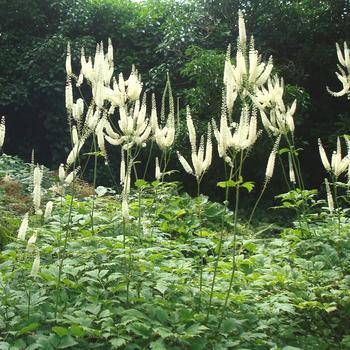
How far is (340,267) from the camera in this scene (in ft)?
14.0

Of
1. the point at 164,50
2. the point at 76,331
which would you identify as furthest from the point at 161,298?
the point at 164,50

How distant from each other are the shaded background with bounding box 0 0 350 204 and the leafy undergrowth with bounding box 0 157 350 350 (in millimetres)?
5789

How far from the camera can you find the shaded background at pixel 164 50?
1088 cm

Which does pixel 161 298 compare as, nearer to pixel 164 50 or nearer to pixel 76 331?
pixel 76 331

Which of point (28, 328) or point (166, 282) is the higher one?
point (166, 282)

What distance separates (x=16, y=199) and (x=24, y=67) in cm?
553

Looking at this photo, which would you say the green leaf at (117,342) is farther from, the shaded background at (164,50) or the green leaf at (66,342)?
the shaded background at (164,50)

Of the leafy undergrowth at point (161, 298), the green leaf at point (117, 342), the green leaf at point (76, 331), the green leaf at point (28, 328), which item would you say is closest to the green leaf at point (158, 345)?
the leafy undergrowth at point (161, 298)

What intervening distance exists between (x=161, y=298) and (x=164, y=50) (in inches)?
342

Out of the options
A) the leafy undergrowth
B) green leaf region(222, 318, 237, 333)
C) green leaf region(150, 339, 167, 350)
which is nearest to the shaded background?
the leafy undergrowth

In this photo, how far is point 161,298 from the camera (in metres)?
3.49

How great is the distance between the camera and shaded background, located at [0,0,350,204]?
10.9 metres

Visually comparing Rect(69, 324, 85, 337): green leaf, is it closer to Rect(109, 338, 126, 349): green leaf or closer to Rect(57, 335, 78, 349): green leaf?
Rect(57, 335, 78, 349): green leaf

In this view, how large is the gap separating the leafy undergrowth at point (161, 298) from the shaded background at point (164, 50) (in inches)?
228
